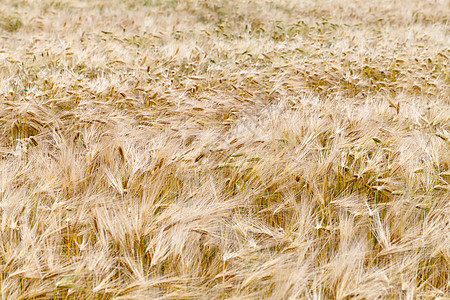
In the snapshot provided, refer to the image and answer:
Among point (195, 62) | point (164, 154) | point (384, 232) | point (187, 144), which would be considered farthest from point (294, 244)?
point (195, 62)

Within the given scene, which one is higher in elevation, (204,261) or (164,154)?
(164,154)

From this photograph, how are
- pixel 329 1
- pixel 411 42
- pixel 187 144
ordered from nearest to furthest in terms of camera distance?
pixel 187 144, pixel 411 42, pixel 329 1

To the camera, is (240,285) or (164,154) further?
(164,154)

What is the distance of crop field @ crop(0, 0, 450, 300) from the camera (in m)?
1.22

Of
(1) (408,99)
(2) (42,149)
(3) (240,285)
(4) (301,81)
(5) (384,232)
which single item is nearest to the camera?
(3) (240,285)

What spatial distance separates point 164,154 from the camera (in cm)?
181

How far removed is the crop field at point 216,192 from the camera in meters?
1.22

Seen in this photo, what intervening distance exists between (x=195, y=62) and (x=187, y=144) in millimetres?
1928

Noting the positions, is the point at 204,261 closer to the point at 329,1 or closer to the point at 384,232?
the point at 384,232

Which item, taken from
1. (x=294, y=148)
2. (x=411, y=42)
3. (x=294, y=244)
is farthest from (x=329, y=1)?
(x=294, y=244)

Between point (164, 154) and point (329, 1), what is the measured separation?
1010cm

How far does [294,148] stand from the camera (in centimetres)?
208

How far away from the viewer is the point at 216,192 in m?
1.66

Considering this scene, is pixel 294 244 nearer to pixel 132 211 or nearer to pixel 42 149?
pixel 132 211
